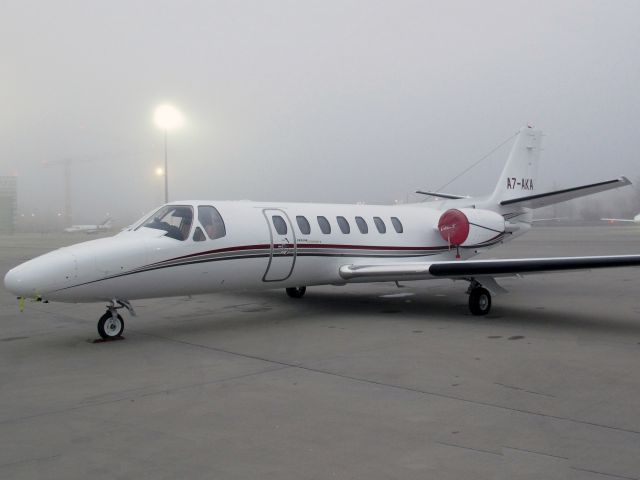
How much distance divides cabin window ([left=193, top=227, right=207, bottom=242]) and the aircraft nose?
2105mm

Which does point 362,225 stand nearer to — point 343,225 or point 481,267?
point 343,225

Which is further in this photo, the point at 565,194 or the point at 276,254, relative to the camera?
the point at 565,194

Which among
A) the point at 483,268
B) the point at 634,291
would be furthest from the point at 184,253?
the point at 634,291

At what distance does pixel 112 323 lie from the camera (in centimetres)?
935

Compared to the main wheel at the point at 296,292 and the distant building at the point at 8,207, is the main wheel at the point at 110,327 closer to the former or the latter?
the main wheel at the point at 296,292

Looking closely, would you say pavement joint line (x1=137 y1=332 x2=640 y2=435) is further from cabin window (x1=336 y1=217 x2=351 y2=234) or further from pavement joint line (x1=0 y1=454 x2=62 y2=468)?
cabin window (x1=336 y1=217 x2=351 y2=234)

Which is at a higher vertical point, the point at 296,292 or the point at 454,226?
the point at 454,226

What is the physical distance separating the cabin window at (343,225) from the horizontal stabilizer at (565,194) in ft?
17.1

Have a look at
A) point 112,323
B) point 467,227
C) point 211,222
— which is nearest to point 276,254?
point 211,222

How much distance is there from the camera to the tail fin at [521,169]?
1736cm

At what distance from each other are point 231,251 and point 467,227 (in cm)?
680

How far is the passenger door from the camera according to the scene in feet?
36.9

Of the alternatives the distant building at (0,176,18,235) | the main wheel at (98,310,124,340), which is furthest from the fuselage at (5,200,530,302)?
the distant building at (0,176,18,235)

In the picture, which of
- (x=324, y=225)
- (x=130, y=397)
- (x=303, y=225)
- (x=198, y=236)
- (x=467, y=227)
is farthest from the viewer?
(x=467, y=227)
